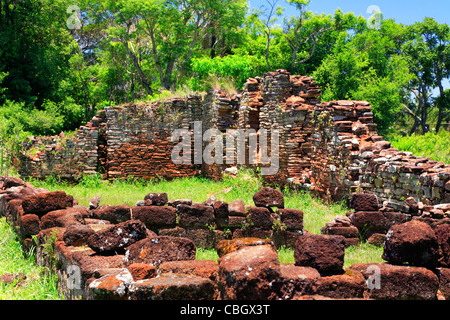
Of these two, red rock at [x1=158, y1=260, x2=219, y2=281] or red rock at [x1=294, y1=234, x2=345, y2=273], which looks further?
red rock at [x1=294, y1=234, x2=345, y2=273]

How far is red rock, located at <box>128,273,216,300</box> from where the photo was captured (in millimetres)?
2932

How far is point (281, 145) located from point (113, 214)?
6.37 m

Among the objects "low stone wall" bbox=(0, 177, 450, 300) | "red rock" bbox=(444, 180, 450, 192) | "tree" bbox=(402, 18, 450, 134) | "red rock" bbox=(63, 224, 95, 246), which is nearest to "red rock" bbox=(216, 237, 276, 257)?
"low stone wall" bbox=(0, 177, 450, 300)

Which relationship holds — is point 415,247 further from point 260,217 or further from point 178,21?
point 178,21

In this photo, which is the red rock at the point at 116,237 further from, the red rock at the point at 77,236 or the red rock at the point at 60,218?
the red rock at the point at 60,218

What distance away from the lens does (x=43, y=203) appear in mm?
6418

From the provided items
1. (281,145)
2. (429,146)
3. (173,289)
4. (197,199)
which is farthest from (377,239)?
(429,146)

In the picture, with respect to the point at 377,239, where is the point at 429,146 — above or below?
above

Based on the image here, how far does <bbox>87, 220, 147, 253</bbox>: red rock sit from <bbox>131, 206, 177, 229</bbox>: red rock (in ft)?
6.82

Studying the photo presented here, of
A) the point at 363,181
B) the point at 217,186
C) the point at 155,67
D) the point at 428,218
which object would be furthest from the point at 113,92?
the point at 428,218

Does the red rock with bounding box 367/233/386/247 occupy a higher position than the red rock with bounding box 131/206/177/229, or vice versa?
the red rock with bounding box 131/206/177/229

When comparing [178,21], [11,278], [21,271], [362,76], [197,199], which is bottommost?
[21,271]

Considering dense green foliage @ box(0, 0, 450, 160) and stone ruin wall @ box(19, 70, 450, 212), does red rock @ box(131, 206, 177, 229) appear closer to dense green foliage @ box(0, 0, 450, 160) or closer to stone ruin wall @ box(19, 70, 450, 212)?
stone ruin wall @ box(19, 70, 450, 212)

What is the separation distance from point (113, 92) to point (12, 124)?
12.1 meters
